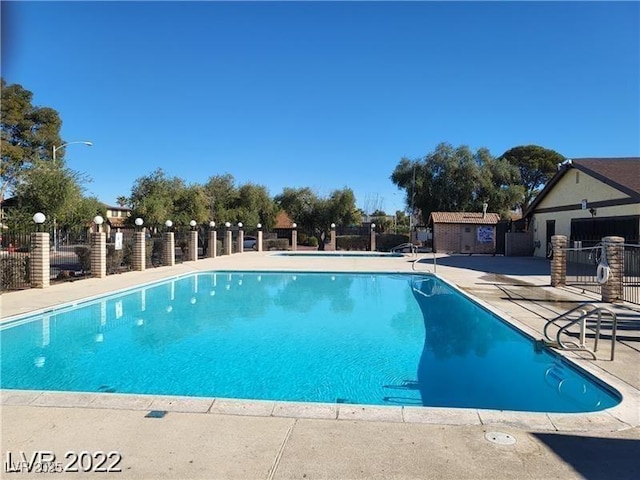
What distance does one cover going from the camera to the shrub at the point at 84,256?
16344 millimetres

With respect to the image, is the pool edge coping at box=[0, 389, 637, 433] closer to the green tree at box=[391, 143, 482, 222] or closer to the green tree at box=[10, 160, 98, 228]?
the green tree at box=[10, 160, 98, 228]

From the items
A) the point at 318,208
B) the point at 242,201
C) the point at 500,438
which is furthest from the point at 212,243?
the point at 500,438

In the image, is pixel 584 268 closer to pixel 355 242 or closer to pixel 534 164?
pixel 355 242

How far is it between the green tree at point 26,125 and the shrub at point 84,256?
22116mm

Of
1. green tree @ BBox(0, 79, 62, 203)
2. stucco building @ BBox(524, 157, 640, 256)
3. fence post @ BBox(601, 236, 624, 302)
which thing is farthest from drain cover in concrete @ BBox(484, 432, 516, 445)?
green tree @ BBox(0, 79, 62, 203)

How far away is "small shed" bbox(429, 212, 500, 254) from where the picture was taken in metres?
31.4

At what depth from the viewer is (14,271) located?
12.9m

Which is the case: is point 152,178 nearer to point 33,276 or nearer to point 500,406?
point 33,276

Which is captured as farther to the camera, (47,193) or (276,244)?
(276,244)

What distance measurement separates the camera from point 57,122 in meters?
41.8

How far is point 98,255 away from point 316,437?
48.2 ft

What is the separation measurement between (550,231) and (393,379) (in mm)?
22526

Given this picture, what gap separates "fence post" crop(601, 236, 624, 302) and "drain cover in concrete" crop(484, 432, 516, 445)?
9.08m

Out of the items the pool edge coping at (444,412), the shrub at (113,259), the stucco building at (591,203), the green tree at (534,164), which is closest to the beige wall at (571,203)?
the stucco building at (591,203)
